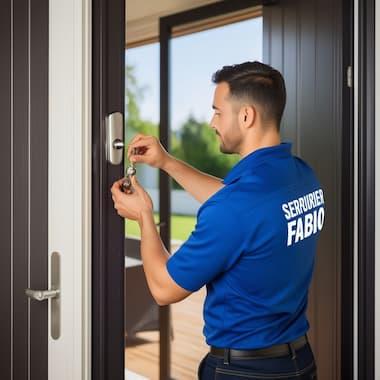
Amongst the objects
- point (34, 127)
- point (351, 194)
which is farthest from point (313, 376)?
point (34, 127)

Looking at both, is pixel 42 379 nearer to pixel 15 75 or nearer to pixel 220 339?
pixel 220 339

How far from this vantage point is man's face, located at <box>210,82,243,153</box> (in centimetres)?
153

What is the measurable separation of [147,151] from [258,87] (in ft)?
1.24

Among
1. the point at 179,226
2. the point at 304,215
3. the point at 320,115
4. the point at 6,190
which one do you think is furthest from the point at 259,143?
the point at 179,226

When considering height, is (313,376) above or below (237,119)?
below

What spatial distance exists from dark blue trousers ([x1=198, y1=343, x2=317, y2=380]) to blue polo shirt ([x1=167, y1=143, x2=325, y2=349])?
0.14 feet

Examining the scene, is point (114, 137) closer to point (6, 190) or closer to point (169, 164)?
point (169, 164)

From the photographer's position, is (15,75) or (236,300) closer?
(236,300)

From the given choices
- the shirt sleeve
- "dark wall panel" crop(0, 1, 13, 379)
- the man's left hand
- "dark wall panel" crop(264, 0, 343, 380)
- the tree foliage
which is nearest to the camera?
the shirt sleeve

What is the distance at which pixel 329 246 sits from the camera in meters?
2.30

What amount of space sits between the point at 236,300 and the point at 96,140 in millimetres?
526

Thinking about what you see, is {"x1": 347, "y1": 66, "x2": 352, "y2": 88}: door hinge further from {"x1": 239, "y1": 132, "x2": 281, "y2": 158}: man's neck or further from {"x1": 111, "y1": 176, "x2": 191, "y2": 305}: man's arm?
{"x1": 111, "y1": 176, "x2": 191, "y2": 305}: man's arm

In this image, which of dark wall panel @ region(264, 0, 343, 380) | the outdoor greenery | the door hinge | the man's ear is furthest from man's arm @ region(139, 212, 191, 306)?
the outdoor greenery

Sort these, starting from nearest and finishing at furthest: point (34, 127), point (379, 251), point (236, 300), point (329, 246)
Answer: point (236, 300) < point (34, 127) < point (379, 251) < point (329, 246)
